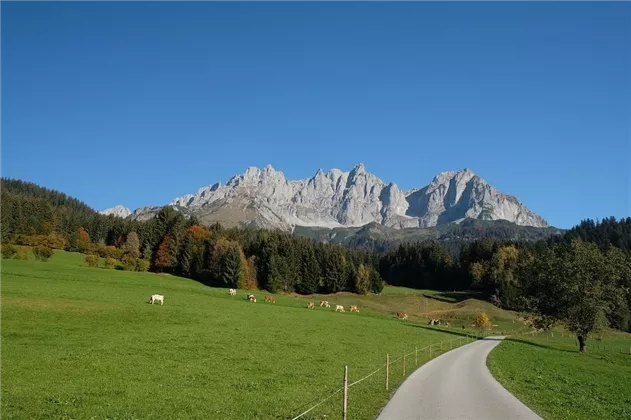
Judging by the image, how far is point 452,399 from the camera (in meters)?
25.3

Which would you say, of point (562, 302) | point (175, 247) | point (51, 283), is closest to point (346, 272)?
point (175, 247)

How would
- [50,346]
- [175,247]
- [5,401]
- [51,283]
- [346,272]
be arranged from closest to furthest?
[5,401] < [50,346] < [51,283] < [175,247] < [346,272]

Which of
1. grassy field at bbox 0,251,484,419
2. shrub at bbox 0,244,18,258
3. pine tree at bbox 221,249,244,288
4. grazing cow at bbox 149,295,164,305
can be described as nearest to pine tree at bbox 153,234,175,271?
pine tree at bbox 221,249,244,288

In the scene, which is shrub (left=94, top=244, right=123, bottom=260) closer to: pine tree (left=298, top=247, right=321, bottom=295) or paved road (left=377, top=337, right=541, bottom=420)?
pine tree (left=298, top=247, right=321, bottom=295)

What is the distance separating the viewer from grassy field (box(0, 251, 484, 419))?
2070 centimetres

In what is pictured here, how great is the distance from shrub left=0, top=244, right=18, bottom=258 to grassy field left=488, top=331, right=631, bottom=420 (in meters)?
109

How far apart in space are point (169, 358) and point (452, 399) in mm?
18929

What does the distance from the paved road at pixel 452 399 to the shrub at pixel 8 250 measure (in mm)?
108258

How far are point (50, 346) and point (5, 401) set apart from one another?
565 inches

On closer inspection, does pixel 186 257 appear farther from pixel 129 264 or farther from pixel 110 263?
pixel 110 263

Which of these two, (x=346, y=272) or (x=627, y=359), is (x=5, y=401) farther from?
(x=346, y=272)

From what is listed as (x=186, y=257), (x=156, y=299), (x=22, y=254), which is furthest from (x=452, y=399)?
(x=186, y=257)

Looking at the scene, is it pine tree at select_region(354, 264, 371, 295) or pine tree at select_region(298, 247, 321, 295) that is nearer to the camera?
pine tree at select_region(298, 247, 321, 295)

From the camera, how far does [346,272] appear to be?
7116 inches
